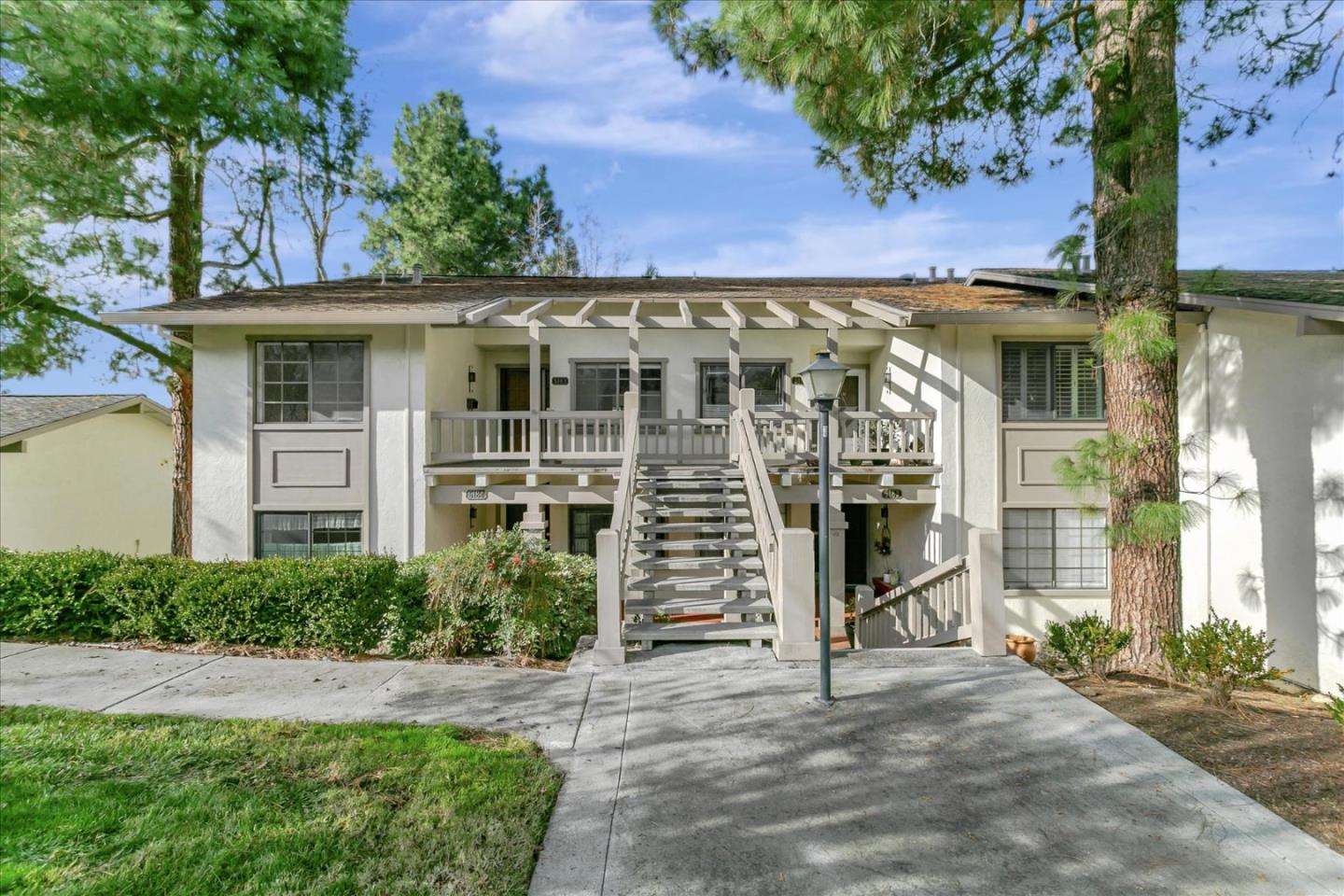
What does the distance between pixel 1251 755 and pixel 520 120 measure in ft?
86.6

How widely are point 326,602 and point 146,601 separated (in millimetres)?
2201

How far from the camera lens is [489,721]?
229 inches

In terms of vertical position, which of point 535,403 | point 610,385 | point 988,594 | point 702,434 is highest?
point 610,385

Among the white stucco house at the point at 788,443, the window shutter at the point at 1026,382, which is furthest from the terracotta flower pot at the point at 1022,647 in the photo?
the window shutter at the point at 1026,382

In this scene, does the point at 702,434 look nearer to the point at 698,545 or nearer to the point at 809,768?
the point at 698,545

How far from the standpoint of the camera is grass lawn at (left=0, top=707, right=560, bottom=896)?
3689mm

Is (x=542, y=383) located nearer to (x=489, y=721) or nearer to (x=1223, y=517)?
(x=489, y=721)

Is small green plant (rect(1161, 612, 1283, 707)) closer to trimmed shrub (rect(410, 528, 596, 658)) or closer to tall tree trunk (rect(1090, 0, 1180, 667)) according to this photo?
Result: tall tree trunk (rect(1090, 0, 1180, 667))

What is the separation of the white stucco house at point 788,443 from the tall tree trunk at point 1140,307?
62.7 inches

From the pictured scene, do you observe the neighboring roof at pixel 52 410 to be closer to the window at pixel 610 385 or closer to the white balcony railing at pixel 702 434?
the white balcony railing at pixel 702 434

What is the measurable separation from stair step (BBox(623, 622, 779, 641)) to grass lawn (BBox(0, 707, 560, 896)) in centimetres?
241

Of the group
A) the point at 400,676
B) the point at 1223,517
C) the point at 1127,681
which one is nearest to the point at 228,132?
the point at 400,676

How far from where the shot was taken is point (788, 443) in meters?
12.0

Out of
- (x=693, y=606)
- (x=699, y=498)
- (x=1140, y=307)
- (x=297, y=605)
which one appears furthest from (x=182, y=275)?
(x=1140, y=307)
